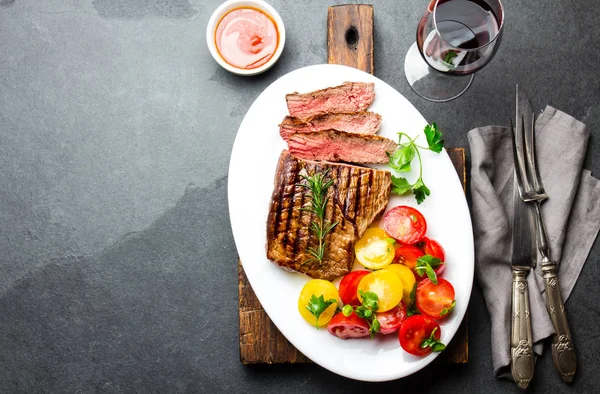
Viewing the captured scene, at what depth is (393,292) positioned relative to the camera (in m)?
2.54

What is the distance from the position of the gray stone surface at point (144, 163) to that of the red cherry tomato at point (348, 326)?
0.50 m

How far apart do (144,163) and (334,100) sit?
105cm

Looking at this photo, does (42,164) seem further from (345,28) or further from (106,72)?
(345,28)

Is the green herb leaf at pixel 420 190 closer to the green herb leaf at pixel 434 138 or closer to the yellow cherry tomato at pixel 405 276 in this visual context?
the green herb leaf at pixel 434 138

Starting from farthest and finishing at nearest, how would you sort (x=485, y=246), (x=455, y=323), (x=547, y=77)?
(x=547, y=77), (x=485, y=246), (x=455, y=323)

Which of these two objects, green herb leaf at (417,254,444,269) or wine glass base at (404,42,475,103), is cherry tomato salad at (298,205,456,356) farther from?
wine glass base at (404,42,475,103)

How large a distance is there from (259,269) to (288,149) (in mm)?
572

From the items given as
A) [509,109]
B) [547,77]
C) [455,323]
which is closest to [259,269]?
[455,323]

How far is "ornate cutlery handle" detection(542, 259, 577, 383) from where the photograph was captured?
9.37 ft

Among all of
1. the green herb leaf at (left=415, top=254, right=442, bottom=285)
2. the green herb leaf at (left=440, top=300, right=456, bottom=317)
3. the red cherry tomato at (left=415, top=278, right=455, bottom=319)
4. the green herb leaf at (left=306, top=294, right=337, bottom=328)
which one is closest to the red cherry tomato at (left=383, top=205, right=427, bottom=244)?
the green herb leaf at (left=415, top=254, right=442, bottom=285)

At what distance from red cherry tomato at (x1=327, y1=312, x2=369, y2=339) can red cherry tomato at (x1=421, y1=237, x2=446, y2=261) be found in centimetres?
43

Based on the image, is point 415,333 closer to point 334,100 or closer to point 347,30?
point 334,100

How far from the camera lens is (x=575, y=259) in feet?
9.68

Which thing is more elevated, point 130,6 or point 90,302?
point 130,6
